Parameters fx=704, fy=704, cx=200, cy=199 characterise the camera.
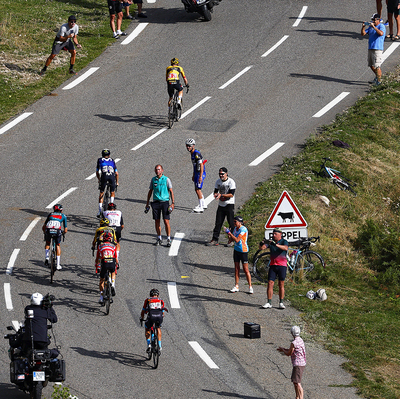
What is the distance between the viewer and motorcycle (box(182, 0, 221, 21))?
104 ft

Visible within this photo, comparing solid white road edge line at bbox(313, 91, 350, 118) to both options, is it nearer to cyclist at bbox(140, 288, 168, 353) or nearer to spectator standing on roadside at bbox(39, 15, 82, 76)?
spectator standing on roadside at bbox(39, 15, 82, 76)

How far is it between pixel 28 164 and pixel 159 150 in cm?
420

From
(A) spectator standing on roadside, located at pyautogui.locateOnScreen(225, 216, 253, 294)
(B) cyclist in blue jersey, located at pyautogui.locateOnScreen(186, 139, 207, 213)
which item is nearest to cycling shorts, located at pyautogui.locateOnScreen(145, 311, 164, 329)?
(A) spectator standing on roadside, located at pyautogui.locateOnScreen(225, 216, 253, 294)

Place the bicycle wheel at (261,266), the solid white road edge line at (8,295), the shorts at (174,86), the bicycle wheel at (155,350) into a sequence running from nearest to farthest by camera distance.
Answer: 1. the bicycle wheel at (155,350)
2. the solid white road edge line at (8,295)
3. the bicycle wheel at (261,266)
4. the shorts at (174,86)

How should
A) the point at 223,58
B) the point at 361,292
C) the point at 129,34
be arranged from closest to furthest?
the point at 361,292, the point at 223,58, the point at 129,34

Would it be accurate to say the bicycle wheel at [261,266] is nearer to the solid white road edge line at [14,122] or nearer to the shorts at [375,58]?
the solid white road edge line at [14,122]

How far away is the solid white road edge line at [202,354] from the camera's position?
12705mm

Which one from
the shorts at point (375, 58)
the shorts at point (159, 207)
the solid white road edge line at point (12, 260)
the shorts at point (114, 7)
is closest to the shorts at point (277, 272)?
the shorts at point (159, 207)

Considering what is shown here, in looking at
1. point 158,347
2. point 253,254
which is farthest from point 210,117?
point 158,347

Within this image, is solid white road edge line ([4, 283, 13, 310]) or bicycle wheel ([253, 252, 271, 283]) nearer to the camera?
solid white road edge line ([4, 283, 13, 310])

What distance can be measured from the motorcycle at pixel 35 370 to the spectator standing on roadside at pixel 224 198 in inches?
298

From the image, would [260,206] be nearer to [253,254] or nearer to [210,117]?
[253,254]

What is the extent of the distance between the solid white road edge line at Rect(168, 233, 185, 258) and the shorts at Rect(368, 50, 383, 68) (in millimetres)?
12055

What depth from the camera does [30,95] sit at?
2678 centimetres
